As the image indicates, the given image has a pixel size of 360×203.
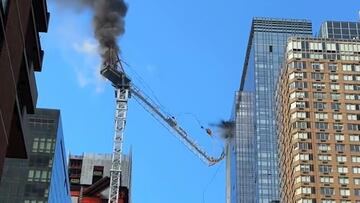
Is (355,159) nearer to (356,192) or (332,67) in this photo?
(356,192)

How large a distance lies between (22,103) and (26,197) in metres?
71.3

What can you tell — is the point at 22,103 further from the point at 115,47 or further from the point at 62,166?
the point at 115,47

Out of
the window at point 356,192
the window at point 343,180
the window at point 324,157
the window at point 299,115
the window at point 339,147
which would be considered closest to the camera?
the window at point 356,192

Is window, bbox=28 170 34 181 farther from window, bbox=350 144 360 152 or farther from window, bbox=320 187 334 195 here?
window, bbox=350 144 360 152

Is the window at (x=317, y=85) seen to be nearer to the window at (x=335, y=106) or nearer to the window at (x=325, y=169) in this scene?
the window at (x=335, y=106)

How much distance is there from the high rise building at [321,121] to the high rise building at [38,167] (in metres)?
51.6

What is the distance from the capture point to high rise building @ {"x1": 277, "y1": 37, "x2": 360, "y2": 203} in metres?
148

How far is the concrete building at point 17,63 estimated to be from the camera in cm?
3687

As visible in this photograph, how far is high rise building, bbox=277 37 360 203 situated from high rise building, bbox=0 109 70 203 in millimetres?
51562

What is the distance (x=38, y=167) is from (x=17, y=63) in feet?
262

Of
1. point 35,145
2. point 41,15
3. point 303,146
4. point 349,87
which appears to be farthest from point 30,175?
point 349,87

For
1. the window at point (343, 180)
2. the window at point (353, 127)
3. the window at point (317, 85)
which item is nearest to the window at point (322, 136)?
the window at point (353, 127)

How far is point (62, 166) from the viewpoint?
5271 inches

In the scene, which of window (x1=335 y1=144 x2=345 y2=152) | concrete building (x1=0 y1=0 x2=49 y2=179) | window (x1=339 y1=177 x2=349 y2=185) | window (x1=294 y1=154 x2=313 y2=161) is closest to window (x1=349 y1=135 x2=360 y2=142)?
window (x1=335 y1=144 x2=345 y2=152)
